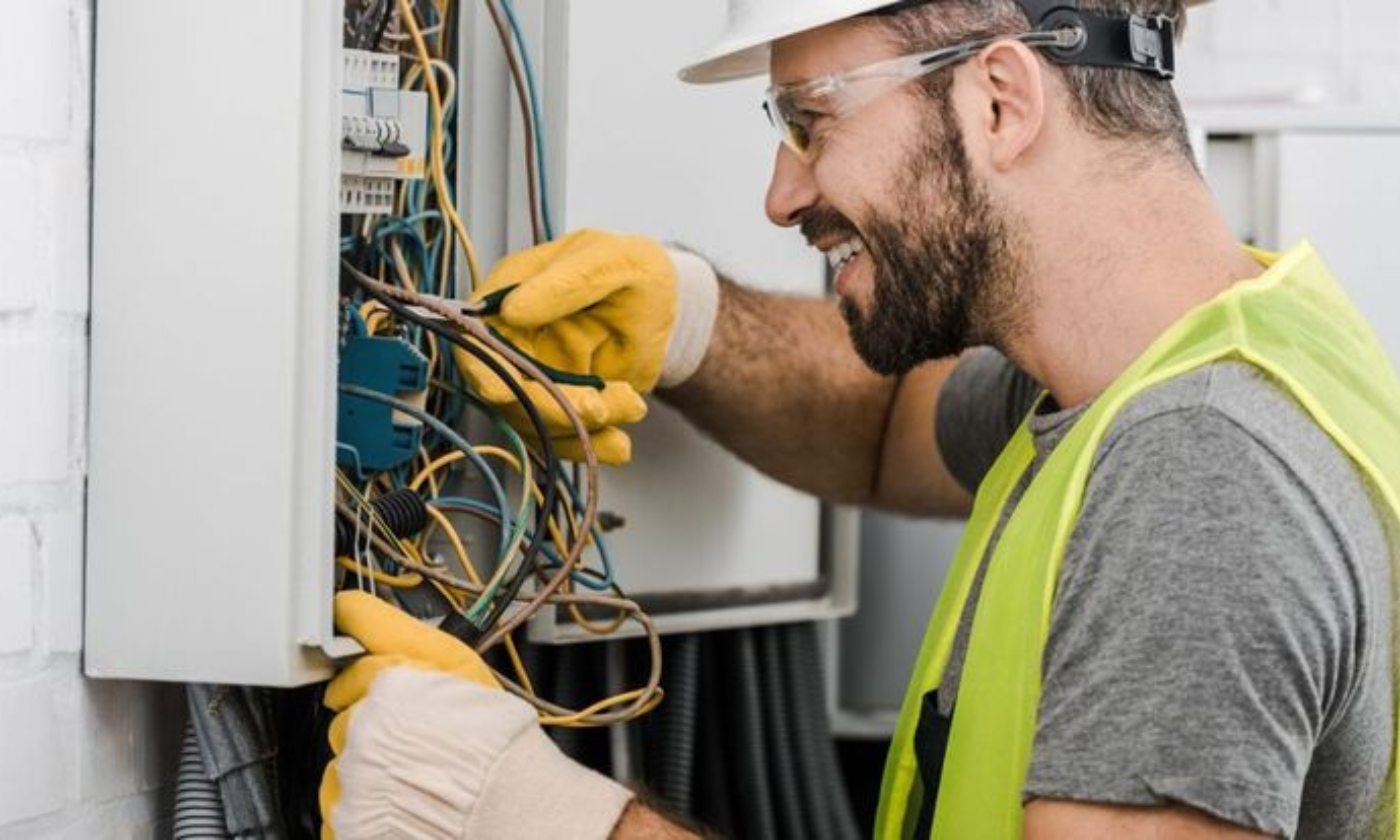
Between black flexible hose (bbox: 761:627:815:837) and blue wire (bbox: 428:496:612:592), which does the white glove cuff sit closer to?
blue wire (bbox: 428:496:612:592)

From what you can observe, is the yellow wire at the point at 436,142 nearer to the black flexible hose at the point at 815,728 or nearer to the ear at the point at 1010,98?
the ear at the point at 1010,98

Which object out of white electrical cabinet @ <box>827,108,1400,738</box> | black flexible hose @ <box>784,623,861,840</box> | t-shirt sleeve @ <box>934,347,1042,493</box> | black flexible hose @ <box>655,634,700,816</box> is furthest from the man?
white electrical cabinet @ <box>827,108,1400,738</box>

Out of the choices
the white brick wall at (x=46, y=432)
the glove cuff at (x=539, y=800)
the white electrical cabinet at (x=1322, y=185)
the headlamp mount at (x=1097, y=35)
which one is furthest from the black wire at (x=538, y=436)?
the white electrical cabinet at (x=1322, y=185)

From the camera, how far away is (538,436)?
1.56 m

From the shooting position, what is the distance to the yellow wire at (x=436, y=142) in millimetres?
1560

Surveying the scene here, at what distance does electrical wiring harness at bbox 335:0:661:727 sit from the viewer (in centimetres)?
147

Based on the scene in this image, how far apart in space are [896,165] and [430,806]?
58cm

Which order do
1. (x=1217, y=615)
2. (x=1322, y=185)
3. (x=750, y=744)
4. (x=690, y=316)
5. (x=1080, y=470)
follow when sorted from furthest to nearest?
(x=1322, y=185)
(x=750, y=744)
(x=690, y=316)
(x=1080, y=470)
(x=1217, y=615)

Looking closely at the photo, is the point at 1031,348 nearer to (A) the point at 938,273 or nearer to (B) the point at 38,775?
(A) the point at 938,273

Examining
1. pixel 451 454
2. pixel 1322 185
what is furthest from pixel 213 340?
pixel 1322 185

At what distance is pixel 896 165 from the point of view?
1.51m

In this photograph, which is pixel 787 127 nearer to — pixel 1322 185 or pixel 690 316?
pixel 690 316

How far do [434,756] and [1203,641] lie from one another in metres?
0.50

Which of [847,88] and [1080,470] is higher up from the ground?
[847,88]
